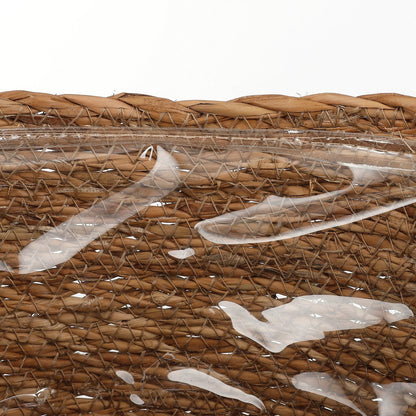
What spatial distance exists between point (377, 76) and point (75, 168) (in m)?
0.49

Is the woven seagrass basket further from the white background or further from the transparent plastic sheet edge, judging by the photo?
the white background

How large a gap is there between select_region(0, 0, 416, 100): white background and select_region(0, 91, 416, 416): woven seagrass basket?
1.02 ft

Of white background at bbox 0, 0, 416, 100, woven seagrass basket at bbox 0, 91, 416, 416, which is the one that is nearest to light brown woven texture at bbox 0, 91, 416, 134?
woven seagrass basket at bbox 0, 91, 416, 416

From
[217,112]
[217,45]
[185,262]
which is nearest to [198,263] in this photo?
[185,262]

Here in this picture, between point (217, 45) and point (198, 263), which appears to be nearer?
point (198, 263)

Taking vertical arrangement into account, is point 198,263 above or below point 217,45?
below

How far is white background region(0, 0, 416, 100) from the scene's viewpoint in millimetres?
923

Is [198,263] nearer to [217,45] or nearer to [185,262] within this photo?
[185,262]

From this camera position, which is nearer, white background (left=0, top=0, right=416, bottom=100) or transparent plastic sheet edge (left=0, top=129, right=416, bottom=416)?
transparent plastic sheet edge (left=0, top=129, right=416, bottom=416)

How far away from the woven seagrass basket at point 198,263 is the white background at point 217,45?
1.02 ft

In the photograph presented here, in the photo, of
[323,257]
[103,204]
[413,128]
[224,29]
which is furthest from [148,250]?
[224,29]

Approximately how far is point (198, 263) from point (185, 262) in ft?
0.04

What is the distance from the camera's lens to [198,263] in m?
0.62

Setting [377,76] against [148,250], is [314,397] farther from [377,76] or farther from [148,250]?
[377,76]
